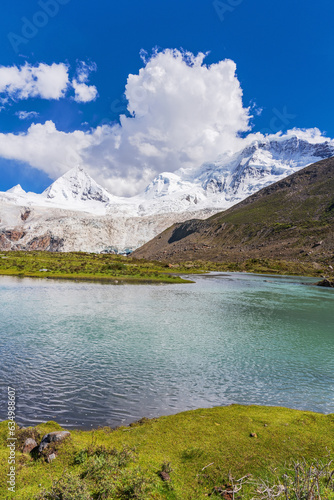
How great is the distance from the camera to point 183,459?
34.3 feet

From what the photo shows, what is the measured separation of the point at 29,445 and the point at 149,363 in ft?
38.7

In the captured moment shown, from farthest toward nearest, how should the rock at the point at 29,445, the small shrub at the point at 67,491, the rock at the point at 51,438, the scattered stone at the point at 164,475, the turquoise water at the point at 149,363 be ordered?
the turquoise water at the point at 149,363
the rock at the point at 29,445
the rock at the point at 51,438
the scattered stone at the point at 164,475
the small shrub at the point at 67,491

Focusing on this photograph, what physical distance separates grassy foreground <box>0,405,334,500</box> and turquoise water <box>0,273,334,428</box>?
8.07 feet

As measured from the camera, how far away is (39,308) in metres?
40.8

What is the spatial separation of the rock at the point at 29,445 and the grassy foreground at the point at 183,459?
0.77 feet

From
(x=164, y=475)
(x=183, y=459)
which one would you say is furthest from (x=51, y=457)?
(x=183, y=459)

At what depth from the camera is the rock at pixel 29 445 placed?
10.3 metres

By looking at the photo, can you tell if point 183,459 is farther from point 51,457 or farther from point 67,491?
point 51,457

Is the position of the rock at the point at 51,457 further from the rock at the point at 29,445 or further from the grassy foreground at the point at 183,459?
the rock at the point at 29,445

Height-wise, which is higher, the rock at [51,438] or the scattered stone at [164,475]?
the rock at [51,438]

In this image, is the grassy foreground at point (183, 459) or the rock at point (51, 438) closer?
the grassy foreground at point (183, 459)

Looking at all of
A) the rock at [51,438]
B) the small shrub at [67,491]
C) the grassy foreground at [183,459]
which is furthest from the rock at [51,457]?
the small shrub at [67,491]

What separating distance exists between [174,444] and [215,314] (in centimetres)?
3339

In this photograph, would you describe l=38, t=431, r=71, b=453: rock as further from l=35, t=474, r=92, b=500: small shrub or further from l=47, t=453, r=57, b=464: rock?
l=35, t=474, r=92, b=500: small shrub
